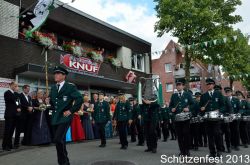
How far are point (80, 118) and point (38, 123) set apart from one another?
261 cm

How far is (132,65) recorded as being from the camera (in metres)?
24.6

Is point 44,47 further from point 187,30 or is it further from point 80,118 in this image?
point 187,30

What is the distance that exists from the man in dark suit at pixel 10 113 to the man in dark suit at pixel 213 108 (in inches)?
226

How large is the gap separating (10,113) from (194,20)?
15823 millimetres

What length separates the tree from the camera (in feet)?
70.6

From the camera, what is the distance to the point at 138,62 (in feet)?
84.3

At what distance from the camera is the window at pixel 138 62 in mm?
24688

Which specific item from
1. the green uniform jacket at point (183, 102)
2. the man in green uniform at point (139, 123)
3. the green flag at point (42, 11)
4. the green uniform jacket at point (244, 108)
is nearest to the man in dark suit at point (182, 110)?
the green uniform jacket at point (183, 102)

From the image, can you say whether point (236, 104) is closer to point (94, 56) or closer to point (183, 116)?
point (183, 116)

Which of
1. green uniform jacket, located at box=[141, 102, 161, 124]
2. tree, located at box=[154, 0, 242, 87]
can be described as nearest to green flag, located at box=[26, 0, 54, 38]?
green uniform jacket, located at box=[141, 102, 161, 124]

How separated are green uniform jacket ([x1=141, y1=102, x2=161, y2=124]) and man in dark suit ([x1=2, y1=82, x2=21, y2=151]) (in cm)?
401

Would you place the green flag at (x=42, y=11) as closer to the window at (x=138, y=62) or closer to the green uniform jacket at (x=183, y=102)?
the green uniform jacket at (x=183, y=102)

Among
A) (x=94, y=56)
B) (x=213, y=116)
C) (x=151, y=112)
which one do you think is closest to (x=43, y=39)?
(x=94, y=56)

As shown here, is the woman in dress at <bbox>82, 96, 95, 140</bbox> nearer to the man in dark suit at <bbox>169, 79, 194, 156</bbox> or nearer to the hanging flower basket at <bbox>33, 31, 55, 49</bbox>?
the hanging flower basket at <bbox>33, 31, 55, 49</bbox>
